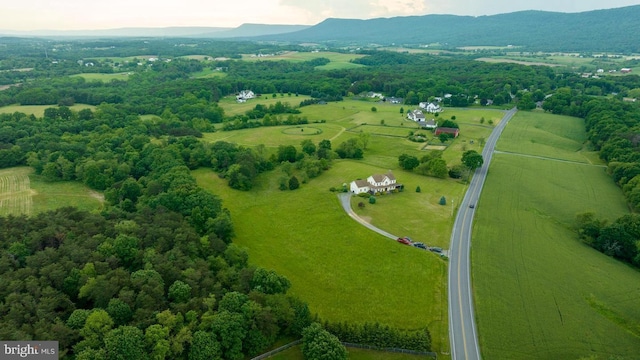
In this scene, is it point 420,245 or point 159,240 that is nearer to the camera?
point 159,240

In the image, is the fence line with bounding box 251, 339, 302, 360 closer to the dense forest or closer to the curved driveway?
the dense forest

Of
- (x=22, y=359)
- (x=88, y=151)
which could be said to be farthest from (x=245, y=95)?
(x=22, y=359)

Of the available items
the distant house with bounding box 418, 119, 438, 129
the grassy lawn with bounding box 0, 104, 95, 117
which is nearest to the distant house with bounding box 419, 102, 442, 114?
the distant house with bounding box 418, 119, 438, 129

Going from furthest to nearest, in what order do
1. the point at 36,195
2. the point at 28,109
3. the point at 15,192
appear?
the point at 28,109
the point at 15,192
the point at 36,195

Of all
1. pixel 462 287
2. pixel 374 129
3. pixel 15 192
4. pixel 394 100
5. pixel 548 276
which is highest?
pixel 394 100

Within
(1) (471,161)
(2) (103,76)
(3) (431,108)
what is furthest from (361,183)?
(2) (103,76)

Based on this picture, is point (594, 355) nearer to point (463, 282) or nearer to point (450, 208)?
point (463, 282)

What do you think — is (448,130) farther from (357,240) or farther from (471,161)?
(357,240)

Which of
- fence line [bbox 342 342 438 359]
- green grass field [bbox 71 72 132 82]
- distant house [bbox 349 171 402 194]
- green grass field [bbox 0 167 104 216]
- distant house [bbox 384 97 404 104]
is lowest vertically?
fence line [bbox 342 342 438 359]
